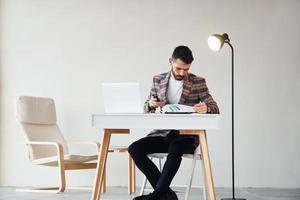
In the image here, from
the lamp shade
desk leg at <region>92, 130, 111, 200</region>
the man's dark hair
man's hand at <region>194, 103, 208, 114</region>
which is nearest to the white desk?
desk leg at <region>92, 130, 111, 200</region>

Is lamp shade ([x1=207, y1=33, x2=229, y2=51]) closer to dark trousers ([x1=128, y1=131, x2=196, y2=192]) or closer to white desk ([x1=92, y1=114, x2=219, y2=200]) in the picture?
dark trousers ([x1=128, y1=131, x2=196, y2=192])

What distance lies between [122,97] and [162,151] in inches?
24.7

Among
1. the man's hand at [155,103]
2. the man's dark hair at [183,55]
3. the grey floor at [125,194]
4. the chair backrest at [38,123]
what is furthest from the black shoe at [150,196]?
the chair backrest at [38,123]

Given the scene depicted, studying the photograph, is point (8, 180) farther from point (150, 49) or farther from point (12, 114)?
point (150, 49)

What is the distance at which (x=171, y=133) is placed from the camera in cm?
411

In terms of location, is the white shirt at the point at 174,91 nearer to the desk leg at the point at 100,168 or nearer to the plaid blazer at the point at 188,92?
the plaid blazer at the point at 188,92

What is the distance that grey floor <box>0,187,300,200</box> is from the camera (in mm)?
4902

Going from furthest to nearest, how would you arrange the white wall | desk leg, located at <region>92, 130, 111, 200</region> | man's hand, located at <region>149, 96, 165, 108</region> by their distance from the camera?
1. the white wall
2. man's hand, located at <region>149, 96, 165, 108</region>
3. desk leg, located at <region>92, 130, 111, 200</region>

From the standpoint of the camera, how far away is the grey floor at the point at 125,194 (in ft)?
16.1

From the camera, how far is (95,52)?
6.04 m

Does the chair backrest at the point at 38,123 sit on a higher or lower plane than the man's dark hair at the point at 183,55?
lower

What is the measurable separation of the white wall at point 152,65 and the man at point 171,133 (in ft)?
5.68

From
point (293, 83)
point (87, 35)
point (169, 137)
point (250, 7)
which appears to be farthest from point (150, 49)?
point (169, 137)

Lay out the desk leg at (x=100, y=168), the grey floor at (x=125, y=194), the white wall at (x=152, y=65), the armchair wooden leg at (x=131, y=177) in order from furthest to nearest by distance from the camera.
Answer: the white wall at (x=152, y=65)
the armchair wooden leg at (x=131, y=177)
the grey floor at (x=125, y=194)
the desk leg at (x=100, y=168)
